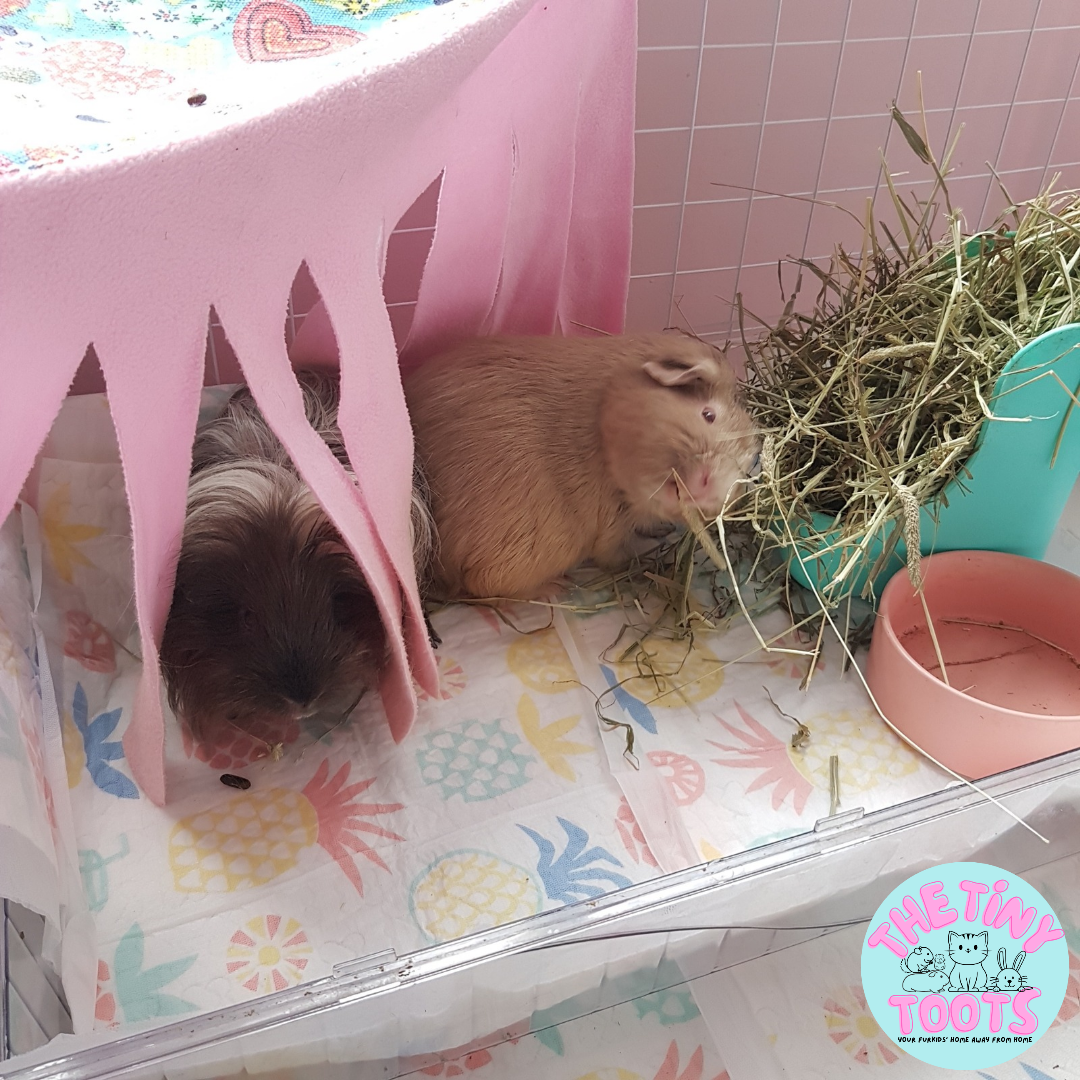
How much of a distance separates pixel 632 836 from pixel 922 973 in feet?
0.92

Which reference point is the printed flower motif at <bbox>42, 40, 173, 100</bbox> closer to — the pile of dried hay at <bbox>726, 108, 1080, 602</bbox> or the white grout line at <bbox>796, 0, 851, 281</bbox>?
the pile of dried hay at <bbox>726, 108, 1080, 602</bbox>

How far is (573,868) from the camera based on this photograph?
A: 3.03ft

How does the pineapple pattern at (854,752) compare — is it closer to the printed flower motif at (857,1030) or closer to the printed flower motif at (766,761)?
the printed flower motif at (766,761)

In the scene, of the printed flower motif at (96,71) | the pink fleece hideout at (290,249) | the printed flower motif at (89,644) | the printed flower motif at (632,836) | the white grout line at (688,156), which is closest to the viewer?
the pink fleece hideout at (290,249)

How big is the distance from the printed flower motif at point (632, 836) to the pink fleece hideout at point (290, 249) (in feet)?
0.75

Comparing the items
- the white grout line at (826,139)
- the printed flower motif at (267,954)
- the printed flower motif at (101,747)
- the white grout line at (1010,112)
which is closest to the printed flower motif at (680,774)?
the printed flower motif at (267,954)

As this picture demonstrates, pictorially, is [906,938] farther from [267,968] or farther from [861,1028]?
[267,968]

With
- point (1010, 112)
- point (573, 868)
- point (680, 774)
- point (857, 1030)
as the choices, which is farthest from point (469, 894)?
point (1010, 112)

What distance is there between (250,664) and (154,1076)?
31 cm

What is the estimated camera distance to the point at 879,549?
107 centimetres

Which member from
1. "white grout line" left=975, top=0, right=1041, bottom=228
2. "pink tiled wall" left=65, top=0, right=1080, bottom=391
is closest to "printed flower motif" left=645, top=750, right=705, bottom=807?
"pink tiled wall" left=65, top=0, right=1080, bottom=391

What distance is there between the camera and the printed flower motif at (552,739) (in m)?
1.01

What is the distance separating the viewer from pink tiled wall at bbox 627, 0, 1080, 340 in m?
1.26

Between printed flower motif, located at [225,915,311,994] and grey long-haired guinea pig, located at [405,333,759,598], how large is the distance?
0.40 metres
